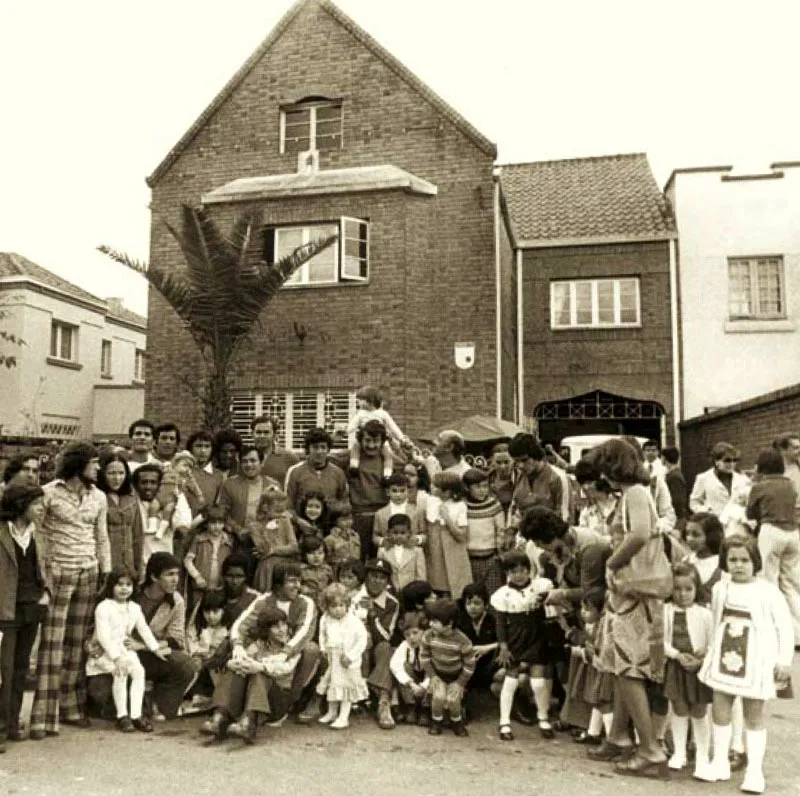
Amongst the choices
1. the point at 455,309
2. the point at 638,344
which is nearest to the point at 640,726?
the point at 455,309

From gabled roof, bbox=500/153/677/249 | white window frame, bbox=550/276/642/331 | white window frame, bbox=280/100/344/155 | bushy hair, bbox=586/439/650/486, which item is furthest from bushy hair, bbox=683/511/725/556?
gabled roof, bbox=500/153/677/249

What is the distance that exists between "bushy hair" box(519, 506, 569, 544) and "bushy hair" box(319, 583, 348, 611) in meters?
1.45

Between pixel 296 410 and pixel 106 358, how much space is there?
13831 mm

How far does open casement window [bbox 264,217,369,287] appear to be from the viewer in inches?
549

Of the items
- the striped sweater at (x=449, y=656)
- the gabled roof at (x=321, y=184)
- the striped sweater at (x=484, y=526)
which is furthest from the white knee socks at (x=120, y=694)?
the gabled roof at (x=321, y=184)

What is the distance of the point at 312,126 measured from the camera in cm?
1516

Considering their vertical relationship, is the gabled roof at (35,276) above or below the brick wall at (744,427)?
above

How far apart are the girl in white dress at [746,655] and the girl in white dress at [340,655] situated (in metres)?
2.38

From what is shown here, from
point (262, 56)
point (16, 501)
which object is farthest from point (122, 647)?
point (262, 56)

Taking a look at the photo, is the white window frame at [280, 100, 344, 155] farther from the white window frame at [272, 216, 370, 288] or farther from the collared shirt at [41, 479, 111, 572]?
the collared shirt at [41, 479, 111, 572]

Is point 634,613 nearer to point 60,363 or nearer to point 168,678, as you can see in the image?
point 168,678

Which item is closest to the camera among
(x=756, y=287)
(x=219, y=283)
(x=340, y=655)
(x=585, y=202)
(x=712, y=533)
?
(x=712, y=533)

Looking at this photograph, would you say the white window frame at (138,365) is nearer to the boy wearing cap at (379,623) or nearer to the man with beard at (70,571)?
the man with beard at (70,571)

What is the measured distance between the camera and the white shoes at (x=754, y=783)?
464cm
